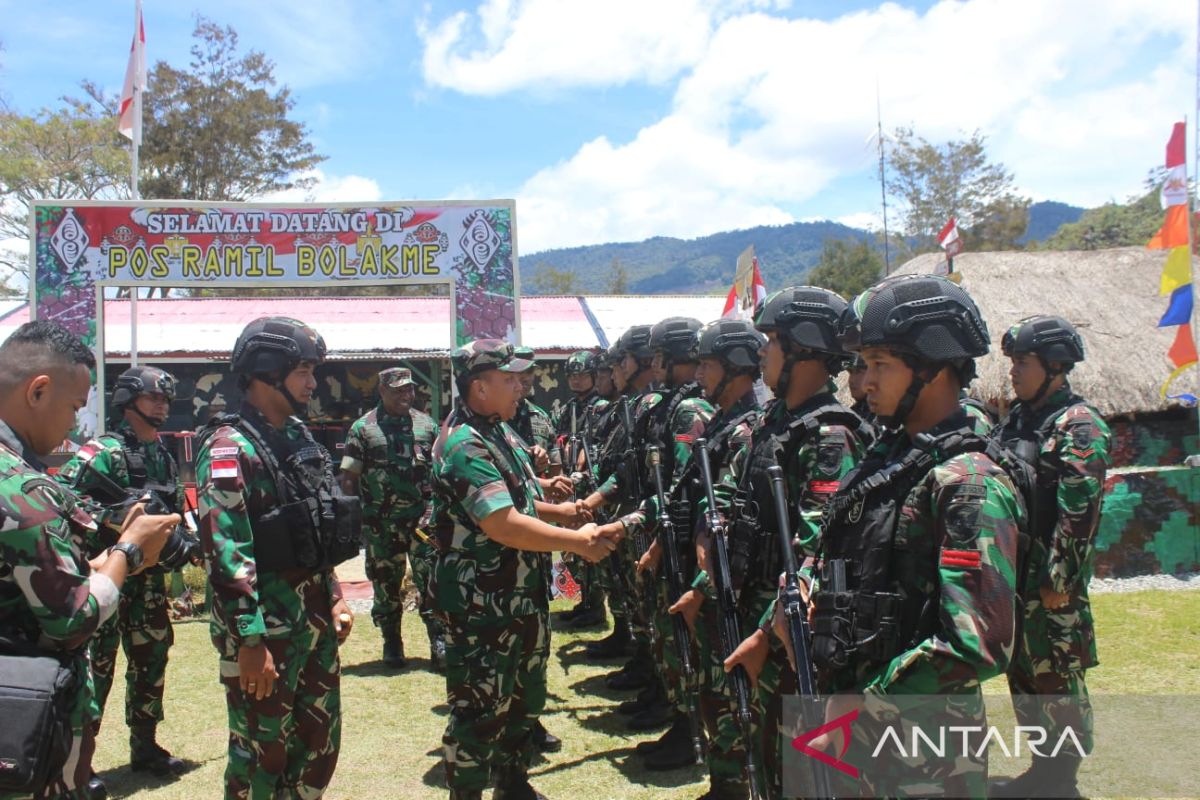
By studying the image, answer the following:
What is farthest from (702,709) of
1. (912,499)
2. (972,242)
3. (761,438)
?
(972,242)

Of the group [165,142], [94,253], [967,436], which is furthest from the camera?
[165,142]

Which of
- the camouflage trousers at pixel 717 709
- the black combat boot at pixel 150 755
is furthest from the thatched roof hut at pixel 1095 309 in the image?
the black combat boot at pixel 150 755

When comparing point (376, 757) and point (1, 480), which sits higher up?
point (1, 480)

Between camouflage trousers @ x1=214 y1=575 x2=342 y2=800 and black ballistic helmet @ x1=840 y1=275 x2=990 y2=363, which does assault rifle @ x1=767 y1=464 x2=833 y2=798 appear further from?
camouflage trousers @ x1=214 y1=575 x2=342 y2=800

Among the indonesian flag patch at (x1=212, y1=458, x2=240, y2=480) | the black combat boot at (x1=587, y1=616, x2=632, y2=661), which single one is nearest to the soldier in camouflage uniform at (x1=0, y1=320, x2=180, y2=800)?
the indonesian flag patch at (x1=212, y1=458, x2=240, y2=480)

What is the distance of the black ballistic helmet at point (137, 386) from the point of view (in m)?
5.70

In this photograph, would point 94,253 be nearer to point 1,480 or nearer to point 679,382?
point 679,382

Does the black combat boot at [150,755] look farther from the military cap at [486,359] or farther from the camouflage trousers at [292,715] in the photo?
the military cap at [486,359]

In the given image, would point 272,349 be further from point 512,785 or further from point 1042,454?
point 1042,454

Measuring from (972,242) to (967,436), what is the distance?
44393 millimetres

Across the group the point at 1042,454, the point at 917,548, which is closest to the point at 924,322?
the point at 917,548

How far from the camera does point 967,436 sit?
7.61 ft

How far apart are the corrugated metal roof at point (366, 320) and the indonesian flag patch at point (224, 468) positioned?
510 inches
